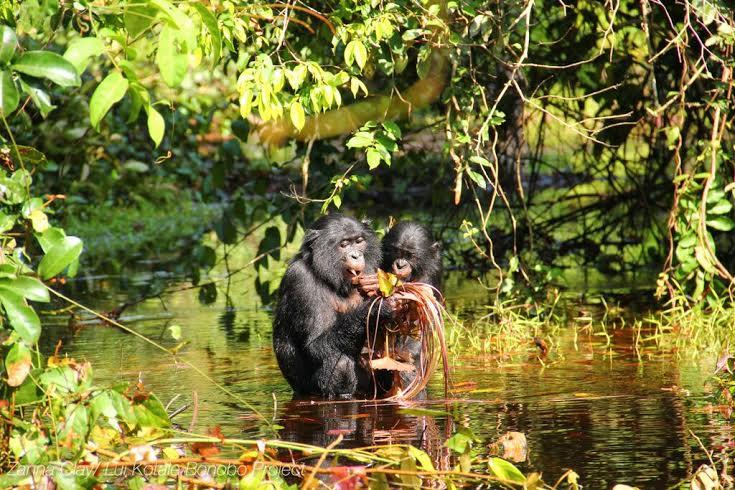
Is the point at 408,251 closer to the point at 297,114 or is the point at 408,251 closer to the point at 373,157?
the point at 373,157

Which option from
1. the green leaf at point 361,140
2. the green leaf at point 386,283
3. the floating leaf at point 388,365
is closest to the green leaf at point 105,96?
the green leaf at point 386,283

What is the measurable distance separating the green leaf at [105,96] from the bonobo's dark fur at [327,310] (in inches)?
126

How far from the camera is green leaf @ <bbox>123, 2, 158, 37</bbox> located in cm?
346

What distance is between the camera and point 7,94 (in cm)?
358

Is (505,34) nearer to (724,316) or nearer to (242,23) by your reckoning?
(242,23)

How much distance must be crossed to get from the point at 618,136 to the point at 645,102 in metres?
0.35

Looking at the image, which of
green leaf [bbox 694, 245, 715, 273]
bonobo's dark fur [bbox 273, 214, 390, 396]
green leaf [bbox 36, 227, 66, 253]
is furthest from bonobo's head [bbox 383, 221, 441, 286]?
green leaf [bbox 36, 227, 66, 253]

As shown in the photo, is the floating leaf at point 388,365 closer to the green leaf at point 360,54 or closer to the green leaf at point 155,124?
the green leaf at point 360,54

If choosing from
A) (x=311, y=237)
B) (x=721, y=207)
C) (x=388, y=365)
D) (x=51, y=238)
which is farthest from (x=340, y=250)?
(x=51, y=238)

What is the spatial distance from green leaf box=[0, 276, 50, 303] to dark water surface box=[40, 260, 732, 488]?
144 cm

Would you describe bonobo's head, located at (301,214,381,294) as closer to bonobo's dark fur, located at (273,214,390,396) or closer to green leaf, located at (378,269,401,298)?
bonobo's dark fur, located at (273,214,390,396)

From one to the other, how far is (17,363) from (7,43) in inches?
42.0

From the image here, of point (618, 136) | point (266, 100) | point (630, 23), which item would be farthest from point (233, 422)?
point (618, 136)

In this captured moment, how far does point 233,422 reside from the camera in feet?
19.6
